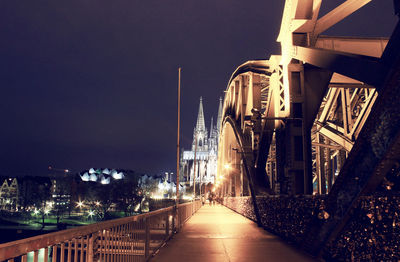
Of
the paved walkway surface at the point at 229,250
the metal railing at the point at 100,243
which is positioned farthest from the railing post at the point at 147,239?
the paved walkway surface at the point at 229,250

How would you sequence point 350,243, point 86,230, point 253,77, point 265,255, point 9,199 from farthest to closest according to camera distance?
point 9,199 < point 253,77 < point 265,255 < point 350,243 < point 86,230

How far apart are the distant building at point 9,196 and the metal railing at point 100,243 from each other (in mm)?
125998

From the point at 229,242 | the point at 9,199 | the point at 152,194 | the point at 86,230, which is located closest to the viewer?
the point at 86,230

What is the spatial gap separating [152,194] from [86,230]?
6172 inches

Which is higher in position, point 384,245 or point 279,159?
point 279,159

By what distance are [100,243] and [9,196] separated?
135 metres

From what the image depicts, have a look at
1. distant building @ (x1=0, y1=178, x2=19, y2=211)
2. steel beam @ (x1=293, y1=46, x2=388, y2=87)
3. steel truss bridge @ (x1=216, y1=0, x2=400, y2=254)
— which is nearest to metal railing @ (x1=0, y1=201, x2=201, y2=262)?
steel truss bridge @ (x1=216, y1=0, x2=400, y2=254)

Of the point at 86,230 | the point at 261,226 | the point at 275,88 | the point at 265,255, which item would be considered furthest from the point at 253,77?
the point at 86,230

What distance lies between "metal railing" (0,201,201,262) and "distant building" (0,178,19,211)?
126 meters

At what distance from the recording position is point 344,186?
6016mm

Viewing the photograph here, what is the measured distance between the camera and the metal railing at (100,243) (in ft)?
10.3

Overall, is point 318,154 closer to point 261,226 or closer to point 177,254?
point 261,226

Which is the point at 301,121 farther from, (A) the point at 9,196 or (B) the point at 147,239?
(A) the point at 9,196

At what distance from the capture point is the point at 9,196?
123 m
